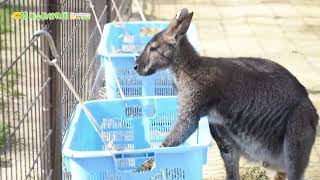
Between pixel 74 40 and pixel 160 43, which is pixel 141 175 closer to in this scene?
pixel 160 43

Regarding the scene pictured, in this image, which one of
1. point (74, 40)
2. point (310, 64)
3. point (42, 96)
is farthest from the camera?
point (310, 64)

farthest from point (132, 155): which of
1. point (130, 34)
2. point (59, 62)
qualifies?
point (130, 34)

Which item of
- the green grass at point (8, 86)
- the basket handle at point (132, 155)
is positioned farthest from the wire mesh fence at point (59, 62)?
the basket handle at point (132, 155)

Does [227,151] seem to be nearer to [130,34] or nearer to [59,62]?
[59,62]

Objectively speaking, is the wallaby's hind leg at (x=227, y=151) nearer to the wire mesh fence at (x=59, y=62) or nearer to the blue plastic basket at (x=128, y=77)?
the wire mesh fence at (x=59, y=62)

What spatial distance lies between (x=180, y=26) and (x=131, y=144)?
2.92 feet

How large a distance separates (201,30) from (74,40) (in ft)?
14.7

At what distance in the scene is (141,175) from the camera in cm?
393

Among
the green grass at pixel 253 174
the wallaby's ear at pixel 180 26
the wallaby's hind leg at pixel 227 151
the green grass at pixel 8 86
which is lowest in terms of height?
the green grass at pixel 253 174

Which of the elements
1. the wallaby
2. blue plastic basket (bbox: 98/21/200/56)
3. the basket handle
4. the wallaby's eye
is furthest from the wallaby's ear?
blue plastic basket (bbox: 98/21/200/56)

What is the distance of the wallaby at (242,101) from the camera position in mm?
4398

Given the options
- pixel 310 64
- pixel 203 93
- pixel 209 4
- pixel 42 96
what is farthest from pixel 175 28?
pixel 209 4

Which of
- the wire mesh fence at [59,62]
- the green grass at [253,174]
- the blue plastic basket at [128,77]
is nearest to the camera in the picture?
the wire mesh fence at [59,62]

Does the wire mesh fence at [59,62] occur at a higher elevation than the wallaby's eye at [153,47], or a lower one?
lower
